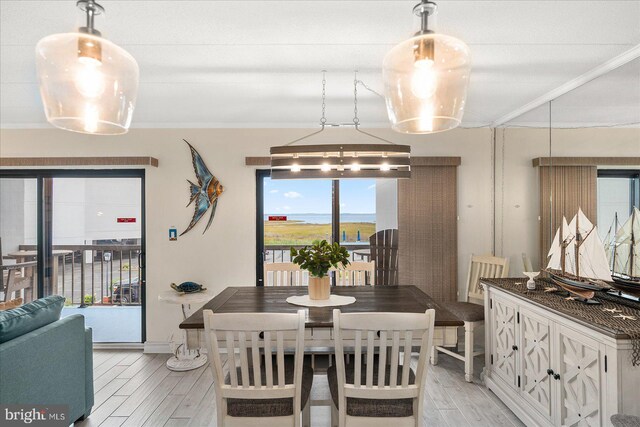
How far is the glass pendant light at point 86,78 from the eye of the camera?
36.9 inches

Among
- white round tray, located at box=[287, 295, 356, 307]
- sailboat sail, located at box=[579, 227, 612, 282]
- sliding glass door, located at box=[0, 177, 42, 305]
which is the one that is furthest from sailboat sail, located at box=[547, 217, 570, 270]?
sliding glass door, located at box=[0, 177, 42, 305]

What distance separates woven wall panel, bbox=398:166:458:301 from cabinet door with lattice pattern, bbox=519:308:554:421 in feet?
Answer: 4.44

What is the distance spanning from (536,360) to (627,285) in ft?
2.30

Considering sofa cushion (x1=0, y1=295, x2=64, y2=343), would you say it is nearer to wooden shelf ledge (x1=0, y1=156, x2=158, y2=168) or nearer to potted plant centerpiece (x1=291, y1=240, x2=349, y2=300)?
potted plant centerpiece (x1=291, y1=240, x2=349, y2=300)

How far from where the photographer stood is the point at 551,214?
10.0 feet

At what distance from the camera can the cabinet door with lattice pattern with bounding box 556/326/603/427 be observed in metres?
1.77

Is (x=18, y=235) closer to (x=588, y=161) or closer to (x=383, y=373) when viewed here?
(x=383, y=373)

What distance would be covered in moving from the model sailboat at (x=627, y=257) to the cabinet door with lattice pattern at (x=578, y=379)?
1.52ft

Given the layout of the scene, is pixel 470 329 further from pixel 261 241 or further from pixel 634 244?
pixel 261 241

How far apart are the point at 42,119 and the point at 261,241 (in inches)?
103

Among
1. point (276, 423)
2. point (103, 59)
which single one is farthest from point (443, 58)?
point (276, 423)

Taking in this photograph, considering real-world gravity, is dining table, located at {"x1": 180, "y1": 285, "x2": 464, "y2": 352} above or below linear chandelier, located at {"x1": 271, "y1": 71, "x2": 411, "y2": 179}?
below

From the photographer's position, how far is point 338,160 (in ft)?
7.55

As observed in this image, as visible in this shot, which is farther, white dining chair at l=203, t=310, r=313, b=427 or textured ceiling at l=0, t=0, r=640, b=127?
textured ceiling at l=0, t=0, r=640, b=127
